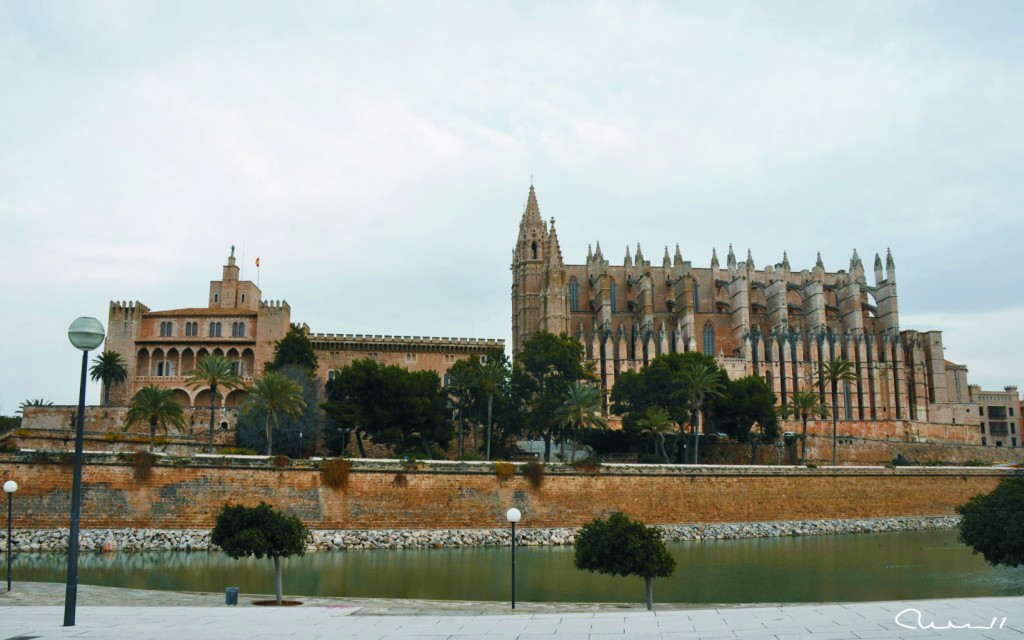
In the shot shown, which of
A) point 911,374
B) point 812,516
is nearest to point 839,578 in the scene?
point 812,516

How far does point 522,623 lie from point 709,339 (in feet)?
193

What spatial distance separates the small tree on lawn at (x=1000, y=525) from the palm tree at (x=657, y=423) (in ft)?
79.7

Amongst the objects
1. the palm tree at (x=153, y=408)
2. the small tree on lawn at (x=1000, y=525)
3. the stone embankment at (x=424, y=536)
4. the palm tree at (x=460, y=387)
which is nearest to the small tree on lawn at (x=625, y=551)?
the small tree on lawn at (x=1000, y=525)

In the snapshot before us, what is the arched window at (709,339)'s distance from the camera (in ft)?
225

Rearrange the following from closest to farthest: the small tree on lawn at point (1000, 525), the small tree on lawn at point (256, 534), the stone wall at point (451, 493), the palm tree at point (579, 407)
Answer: the small tree on lawn at point (256, 534)
the small tree on lawn at point (1000, 525)
the stone wall at point (451, 493)
the palm tree at point (579, 407)

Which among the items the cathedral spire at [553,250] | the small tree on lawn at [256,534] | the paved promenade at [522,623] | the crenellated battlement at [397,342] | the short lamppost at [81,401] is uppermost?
the cathedral spire at [553,250]

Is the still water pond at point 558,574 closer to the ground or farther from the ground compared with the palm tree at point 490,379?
closer to the ground

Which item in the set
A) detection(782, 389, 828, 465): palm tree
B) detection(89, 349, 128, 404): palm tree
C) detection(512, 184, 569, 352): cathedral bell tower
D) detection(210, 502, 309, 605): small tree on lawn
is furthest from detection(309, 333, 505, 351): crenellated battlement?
detection(210, 502, 309, 605): small tree on lawn

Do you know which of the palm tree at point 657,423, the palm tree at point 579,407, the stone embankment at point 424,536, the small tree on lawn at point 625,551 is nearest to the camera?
the small tree on lawn at point 625,551

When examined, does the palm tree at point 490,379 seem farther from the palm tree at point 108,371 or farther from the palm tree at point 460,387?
the palm tree at point 108,371

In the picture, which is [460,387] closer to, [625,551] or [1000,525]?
[625,551]

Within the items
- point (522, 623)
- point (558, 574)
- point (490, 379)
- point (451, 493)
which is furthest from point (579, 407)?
point (522, 623)

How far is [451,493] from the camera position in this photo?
113 ft

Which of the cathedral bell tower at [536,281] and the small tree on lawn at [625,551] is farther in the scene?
the cathedral bell tower at [536,281]
